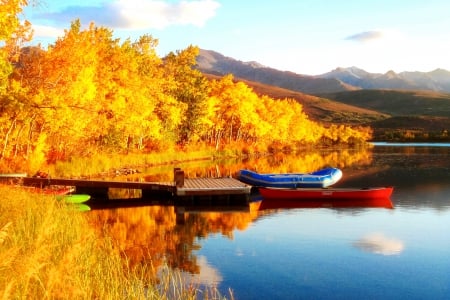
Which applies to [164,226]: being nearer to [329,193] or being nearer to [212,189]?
[212,189]

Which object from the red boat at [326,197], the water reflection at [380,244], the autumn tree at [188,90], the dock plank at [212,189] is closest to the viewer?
the water reflection at [380,244]

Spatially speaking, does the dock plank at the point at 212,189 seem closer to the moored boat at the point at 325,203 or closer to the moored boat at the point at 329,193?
the moored boat at the point at 325,203

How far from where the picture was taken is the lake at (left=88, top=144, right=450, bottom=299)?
15.7 m

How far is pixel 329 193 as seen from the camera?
1339 inches

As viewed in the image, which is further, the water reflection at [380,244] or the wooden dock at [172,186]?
the wooden dock at [172,186]

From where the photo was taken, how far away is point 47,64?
3834 centimetres

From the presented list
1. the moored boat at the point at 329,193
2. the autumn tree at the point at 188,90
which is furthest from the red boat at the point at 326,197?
the autumn tree at the point at 188,90

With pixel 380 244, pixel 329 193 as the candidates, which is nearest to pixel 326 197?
pixel 329 193

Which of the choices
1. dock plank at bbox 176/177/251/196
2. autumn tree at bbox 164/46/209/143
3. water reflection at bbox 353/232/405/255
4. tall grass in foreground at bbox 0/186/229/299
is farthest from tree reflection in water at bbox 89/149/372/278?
autumn tree at bbox 164/46/209/143

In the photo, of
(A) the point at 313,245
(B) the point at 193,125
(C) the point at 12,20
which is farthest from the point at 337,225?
(B) the point at 193,125

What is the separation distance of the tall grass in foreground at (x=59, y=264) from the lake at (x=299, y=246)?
2.48 m

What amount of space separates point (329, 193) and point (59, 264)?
29599 millimetres

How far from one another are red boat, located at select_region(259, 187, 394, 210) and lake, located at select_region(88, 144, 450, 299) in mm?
892

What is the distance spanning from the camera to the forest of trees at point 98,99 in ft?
109
